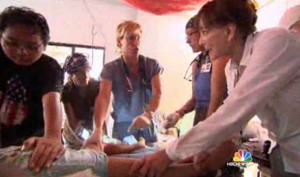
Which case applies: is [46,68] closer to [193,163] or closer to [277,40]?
Answer: [193,163]

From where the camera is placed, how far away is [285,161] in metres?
1.08

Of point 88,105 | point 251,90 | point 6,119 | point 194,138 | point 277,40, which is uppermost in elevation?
point 277,40

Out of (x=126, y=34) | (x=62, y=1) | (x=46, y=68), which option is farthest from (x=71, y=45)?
(x=46, y=68)

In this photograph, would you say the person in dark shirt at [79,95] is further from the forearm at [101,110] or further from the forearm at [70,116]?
the forearm at [101,110]

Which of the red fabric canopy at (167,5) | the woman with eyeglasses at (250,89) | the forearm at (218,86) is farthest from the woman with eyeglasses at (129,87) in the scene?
the woman with eyeglasses at (250,89)

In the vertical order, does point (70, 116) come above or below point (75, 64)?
below

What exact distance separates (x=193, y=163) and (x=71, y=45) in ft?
12.9

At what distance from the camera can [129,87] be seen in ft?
7.16

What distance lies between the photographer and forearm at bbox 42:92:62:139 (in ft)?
4.31

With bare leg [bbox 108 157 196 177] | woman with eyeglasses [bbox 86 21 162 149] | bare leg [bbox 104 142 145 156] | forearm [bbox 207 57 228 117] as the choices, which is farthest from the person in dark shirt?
bare leg [bbox 108 157 196 177]

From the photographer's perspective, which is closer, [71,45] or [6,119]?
[6,119]

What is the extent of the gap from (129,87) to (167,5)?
3.33 feet

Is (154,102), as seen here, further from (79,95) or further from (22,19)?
(22,19)

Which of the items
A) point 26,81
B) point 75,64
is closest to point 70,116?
point 75,64
